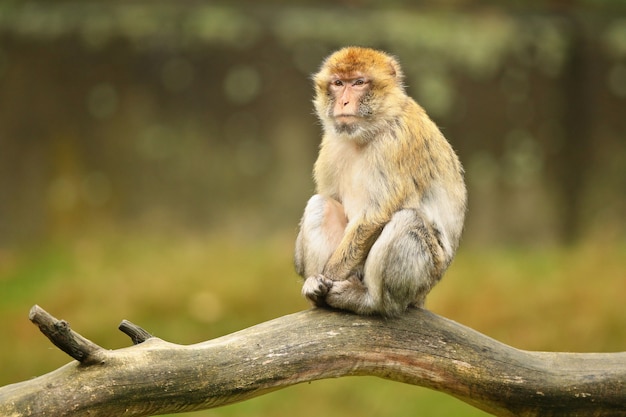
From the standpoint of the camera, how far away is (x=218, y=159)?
34.0 feet

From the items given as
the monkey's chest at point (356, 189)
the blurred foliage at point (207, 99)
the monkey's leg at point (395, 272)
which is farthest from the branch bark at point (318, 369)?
the blurred foliage at point (207, 99)

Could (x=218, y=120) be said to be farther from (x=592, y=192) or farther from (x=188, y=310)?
(x=592, y=192)

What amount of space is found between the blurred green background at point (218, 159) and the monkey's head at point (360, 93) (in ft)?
12.4

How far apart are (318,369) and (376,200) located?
3.84 feet

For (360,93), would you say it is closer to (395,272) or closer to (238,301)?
(395,272)

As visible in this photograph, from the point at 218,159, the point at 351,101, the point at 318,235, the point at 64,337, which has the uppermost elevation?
the point at 218,159

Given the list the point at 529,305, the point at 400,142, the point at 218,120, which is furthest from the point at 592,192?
the point at 400,142

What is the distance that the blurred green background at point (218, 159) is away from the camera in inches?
400

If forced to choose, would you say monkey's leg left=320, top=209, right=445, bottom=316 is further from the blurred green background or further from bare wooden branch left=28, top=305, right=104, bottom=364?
the blurred green background

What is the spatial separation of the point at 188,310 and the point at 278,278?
102cm

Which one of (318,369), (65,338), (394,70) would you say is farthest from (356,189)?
(65,338)

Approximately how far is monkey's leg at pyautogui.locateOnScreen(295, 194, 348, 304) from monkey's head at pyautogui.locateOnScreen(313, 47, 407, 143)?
56 centimetres

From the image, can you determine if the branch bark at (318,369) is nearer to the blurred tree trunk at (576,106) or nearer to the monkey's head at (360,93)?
the monkey's head at (360,93)

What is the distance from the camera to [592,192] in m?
10.8
